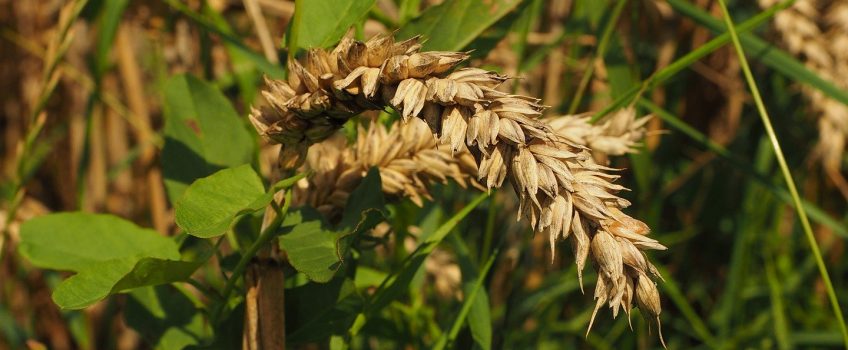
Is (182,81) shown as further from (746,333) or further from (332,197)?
(746,333)

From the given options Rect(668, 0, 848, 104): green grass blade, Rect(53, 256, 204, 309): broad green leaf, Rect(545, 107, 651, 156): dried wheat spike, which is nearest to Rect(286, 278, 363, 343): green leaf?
Rect(53, 256, 204, 309): broad green leaf

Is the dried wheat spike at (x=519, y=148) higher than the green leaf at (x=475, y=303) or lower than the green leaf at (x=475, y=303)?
higher

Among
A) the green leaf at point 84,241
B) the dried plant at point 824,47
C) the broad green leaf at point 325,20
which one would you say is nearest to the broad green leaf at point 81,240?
the green leaf at point 84,241

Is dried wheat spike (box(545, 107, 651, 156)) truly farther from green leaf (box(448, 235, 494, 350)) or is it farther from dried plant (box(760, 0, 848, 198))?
dried plant (box(760, 0, 848, 198))

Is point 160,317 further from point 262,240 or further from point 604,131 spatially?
point 604,131

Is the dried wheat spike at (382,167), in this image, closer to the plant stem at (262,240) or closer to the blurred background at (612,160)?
the plant stem at (262,240)

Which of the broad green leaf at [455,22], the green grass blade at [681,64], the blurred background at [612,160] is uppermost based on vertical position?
the broad green leaf at [455,22]
